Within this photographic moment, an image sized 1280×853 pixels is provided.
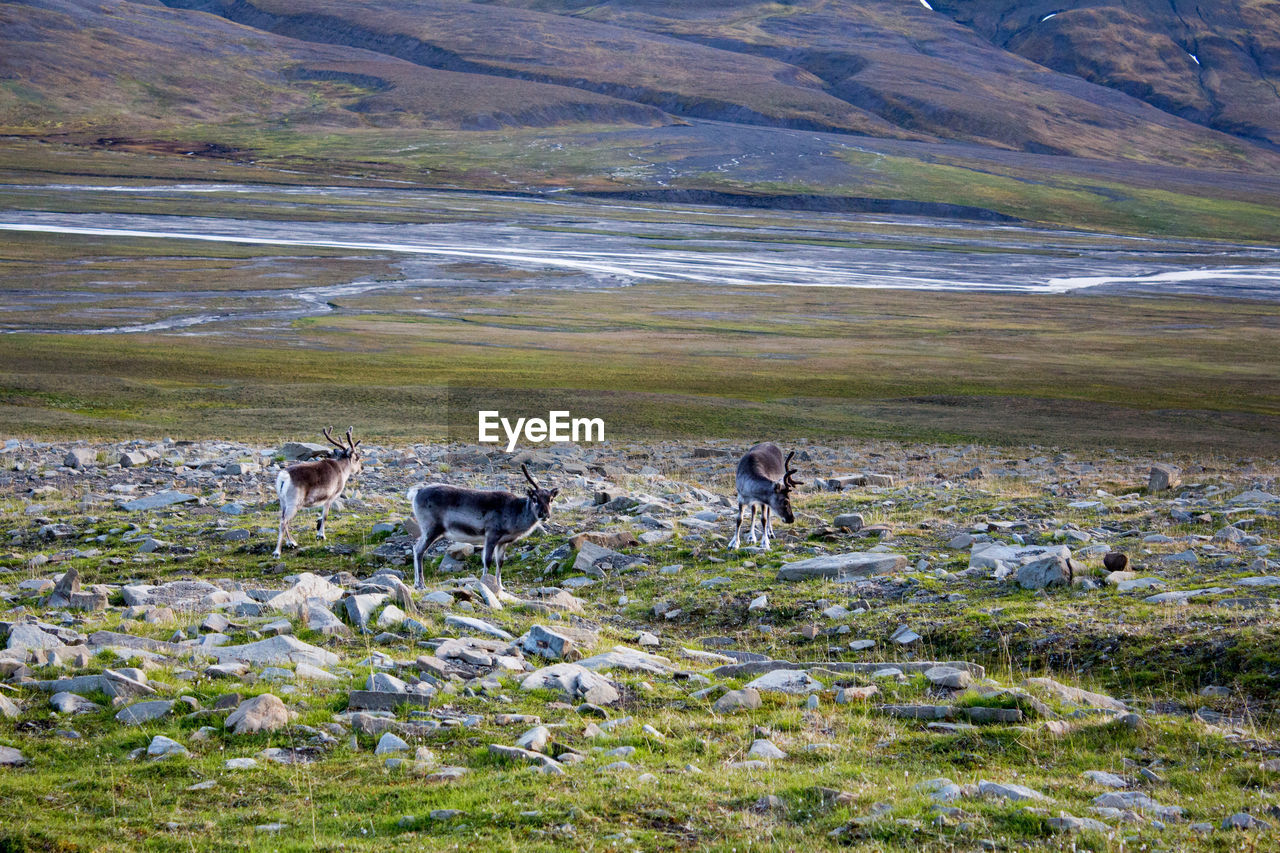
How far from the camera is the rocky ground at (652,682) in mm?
8273

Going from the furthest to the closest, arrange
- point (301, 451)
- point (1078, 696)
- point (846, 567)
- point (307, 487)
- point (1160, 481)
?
point (301, 451), point (1160, 481), point (307, 487), point (846, 567), point (1078, 696)

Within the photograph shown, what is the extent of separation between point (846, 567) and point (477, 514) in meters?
5.74

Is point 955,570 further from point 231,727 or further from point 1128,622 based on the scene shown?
point 231,727

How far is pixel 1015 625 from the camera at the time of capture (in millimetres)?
13914

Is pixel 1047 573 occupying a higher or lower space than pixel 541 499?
lower

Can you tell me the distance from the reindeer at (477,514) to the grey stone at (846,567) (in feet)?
12.8

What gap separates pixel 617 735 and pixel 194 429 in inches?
1170

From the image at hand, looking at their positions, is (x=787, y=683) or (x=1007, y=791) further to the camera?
(x=787, y=683)

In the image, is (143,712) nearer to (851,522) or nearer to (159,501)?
(851,522)

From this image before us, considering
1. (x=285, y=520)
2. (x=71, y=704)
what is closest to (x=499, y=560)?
(x=285, y=520)

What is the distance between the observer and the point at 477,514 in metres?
17.5

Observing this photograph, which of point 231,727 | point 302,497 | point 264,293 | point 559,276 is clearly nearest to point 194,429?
point 302,497

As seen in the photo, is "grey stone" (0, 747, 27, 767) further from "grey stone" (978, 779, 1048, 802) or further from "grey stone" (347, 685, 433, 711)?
"grey stone" (978, 779, 1048, 802)

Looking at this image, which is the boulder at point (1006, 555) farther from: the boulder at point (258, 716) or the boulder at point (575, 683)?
the boulder at point (258, 716)
